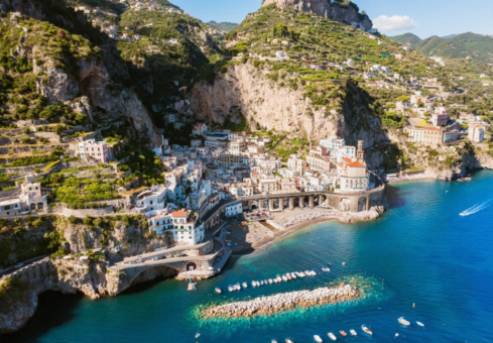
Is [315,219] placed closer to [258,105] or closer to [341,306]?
[341,306]

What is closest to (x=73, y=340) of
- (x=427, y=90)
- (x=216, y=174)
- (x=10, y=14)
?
(x=216, y=174)

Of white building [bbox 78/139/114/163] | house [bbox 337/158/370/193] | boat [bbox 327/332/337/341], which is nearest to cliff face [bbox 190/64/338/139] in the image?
house [bbox 337/158/370/193]

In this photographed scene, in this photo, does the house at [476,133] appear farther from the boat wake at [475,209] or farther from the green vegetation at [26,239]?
the green vegetation at [26,239]

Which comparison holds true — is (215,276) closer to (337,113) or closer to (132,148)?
(132,148)

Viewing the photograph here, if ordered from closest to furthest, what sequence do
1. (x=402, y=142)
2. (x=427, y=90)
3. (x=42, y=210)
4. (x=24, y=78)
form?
(x=42, y=210) → (x=24, y=78) → (x=402, y=142) → (x=427, y=90)

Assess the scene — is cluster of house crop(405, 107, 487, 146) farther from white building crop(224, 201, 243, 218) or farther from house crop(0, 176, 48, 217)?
house crop(0, 176, 48, 217)

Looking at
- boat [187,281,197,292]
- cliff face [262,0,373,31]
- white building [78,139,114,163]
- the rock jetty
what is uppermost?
cliff face [262,0,373,31]

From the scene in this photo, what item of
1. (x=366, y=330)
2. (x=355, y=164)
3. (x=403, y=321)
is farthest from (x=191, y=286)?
(x=355, y=164)
